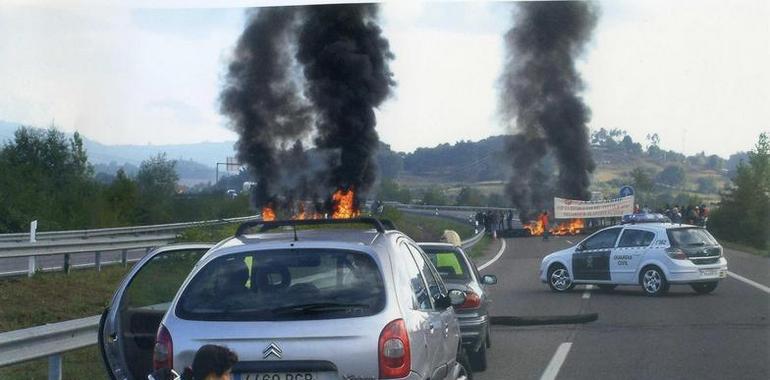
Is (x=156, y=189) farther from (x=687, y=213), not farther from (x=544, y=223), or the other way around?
(x=687, y=213)

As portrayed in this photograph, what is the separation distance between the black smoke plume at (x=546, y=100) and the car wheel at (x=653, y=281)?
11.0 feet

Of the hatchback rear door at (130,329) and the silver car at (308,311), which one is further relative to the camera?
the hatchback rear door at (130,329)

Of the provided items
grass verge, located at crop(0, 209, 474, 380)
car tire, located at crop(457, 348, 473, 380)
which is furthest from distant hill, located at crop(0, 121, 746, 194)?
car tire, located at crop(457, 348, 473, 380)

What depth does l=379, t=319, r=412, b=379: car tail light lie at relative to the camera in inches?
239

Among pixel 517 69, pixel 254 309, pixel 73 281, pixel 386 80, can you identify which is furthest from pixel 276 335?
pixel 386 80

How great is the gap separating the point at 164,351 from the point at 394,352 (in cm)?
129

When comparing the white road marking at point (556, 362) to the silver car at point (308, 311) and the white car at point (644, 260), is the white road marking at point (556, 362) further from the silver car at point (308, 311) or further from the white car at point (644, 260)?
the white car at point (644, 260)

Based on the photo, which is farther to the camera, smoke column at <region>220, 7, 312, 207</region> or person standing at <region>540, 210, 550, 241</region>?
person standing at <region>540, 210, 550, 241</region>

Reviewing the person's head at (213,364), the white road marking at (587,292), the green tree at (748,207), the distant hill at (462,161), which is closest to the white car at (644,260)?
the white road marking at (587,292)

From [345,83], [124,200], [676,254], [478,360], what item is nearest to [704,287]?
[676,254]

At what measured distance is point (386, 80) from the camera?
24.2m

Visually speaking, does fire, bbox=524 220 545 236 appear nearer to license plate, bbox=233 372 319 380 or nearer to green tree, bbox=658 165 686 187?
green tree, bbox=658 165 686 187

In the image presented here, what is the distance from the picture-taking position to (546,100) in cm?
2669

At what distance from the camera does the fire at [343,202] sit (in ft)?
91.4
